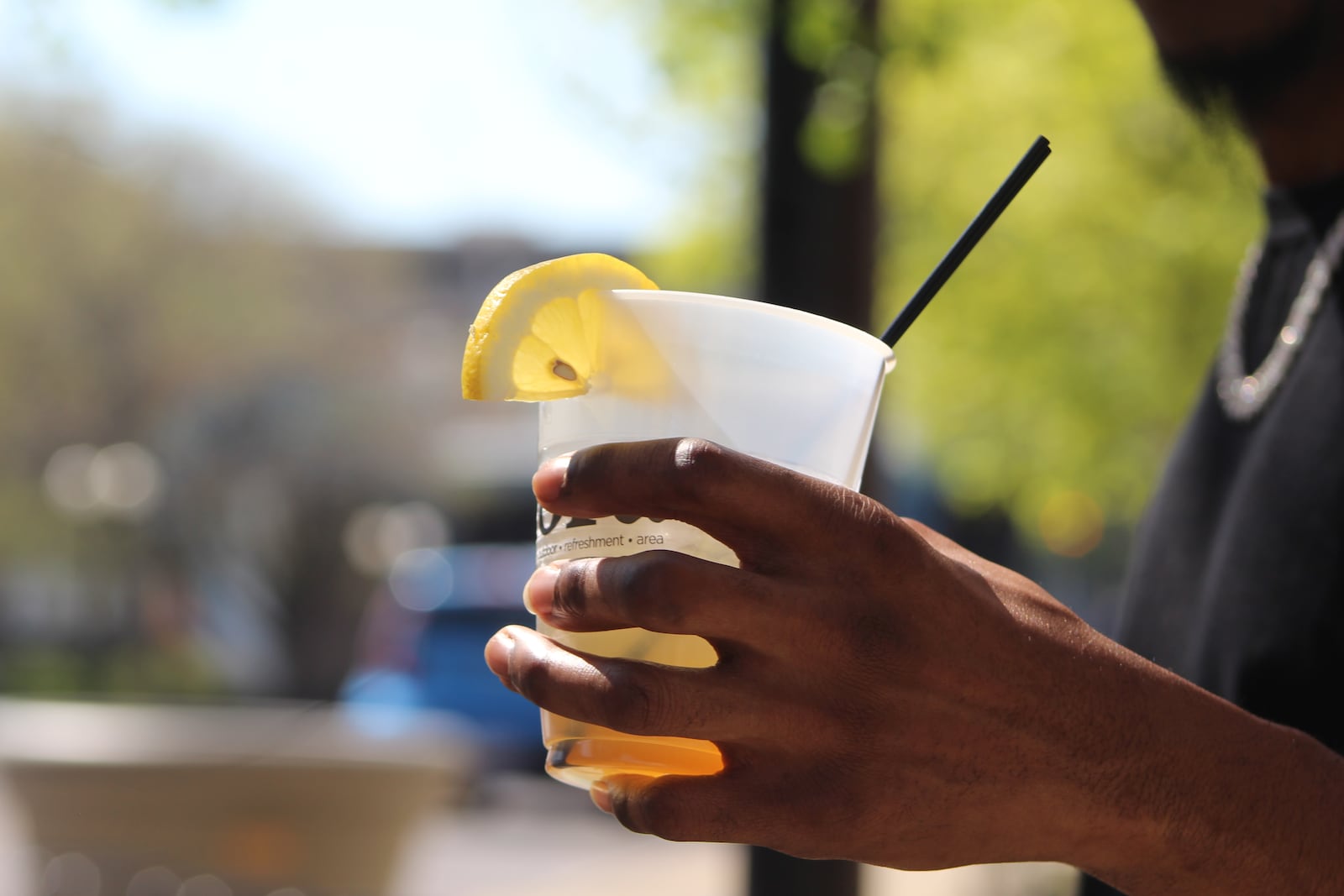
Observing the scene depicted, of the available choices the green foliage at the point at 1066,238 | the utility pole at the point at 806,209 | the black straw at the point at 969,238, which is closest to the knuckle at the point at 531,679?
the black straw at the point at 969,238

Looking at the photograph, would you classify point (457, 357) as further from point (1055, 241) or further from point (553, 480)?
point (553, 480)

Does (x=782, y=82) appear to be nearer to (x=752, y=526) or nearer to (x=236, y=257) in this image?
(x=752, y=526)

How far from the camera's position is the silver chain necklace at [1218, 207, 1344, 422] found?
198cm

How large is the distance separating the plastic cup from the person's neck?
1026mm

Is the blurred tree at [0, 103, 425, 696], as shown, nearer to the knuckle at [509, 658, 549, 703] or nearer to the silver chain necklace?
the silver chain necklace

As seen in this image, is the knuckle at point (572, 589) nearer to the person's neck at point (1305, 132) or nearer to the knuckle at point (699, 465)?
the knuckle at point (699, 465)

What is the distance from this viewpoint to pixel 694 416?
1.36m

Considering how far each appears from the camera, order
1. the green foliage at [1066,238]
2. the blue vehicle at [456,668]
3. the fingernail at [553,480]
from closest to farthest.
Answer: the fingernail at [553,480], the green foliage at [1066,238], the blue vehicle at [456,668]

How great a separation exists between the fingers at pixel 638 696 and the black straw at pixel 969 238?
582mm

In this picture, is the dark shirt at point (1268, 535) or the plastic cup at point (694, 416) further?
the dark shirt at point (1268, 535)

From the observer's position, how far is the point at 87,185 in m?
20.4

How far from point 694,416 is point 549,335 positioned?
17 cm

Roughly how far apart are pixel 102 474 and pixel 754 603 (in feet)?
76.5

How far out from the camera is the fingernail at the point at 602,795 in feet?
→ 4.17
